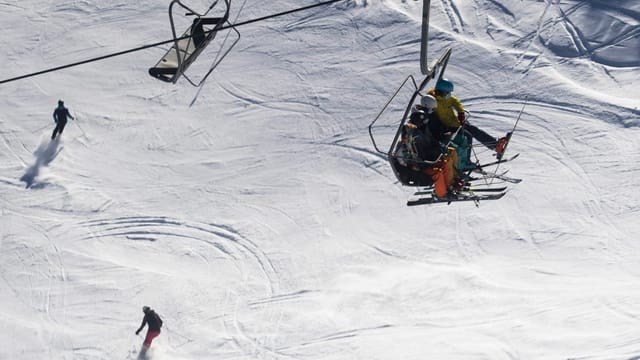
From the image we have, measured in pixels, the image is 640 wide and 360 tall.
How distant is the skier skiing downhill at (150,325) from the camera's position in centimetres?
1825

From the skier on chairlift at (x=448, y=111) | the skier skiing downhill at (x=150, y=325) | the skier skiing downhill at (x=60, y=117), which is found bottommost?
the skier skiing downhill at (x=150, y=325)

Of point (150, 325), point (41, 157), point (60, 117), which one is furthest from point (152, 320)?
point (60, 117)

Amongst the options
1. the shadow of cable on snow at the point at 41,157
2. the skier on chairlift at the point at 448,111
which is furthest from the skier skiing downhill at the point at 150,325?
the skier on chairlift at the point at 448,111

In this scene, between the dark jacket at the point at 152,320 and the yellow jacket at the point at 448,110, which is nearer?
the yellow jacket at the point at 448,110

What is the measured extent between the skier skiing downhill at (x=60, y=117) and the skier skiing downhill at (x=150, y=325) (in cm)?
530

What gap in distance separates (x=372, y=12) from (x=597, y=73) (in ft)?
15.5

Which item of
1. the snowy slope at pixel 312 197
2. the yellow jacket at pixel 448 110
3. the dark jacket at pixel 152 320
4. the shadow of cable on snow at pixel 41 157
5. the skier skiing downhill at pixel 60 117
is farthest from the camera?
the skier skiing downhill at pixel 60 117

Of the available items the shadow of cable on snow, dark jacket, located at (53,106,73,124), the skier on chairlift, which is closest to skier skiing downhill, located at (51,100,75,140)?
dark jacket, located at (53,106,73,124)

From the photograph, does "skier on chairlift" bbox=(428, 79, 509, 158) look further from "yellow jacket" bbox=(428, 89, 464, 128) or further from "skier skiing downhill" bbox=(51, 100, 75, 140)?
"skier skiing downhill" bbox=(51, 100, 75, 140)

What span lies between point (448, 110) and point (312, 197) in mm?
6373

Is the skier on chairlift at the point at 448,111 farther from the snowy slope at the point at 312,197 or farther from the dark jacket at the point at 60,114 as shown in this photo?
the dark jacket at the point at 60,114

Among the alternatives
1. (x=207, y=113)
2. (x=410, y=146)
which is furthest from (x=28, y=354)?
(x=410, y=146)

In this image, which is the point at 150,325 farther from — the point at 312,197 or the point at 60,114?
the point at 60,114

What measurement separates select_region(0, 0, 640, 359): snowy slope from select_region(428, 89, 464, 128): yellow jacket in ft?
15.2
